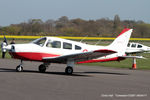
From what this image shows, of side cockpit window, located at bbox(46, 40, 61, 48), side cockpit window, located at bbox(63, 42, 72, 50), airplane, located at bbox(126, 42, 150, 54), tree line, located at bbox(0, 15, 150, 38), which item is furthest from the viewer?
tree line, located at bbox(0, 15, 150, 38)

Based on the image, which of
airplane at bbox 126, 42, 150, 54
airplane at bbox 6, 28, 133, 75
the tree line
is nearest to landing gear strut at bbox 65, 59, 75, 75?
airplane at bbox 6, 28, 133, 75

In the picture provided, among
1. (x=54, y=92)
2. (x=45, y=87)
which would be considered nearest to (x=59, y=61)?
(x=45, y=87)

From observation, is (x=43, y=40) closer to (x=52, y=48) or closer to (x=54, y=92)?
(x=52, y=48)

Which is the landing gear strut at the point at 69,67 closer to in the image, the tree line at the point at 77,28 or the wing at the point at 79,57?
the wing at the point at 79,57

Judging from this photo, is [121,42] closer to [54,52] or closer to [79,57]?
[79,57]

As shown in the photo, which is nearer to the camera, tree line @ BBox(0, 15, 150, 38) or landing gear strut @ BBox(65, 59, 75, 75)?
landing gear strut @ BBox(65, 59, 75, 75)

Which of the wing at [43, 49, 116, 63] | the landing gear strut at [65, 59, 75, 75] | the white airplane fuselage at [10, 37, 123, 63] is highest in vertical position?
the white airplane fuselage at [10, 37, 123, 63]

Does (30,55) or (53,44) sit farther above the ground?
(53,44)

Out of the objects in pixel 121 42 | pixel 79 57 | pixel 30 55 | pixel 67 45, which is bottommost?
pixel 79 57

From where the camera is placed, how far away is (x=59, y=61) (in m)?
18.0

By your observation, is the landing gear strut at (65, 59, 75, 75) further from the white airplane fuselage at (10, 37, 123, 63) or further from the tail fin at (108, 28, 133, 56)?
the tail fin at (108, 28, 133, 56)

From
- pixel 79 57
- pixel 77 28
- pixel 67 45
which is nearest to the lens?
pixel 79 57

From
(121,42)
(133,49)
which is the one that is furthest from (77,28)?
(121,42)

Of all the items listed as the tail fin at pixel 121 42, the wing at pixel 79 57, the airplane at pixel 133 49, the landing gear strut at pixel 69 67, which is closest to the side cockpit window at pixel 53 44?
the wing at pixel 79 57
